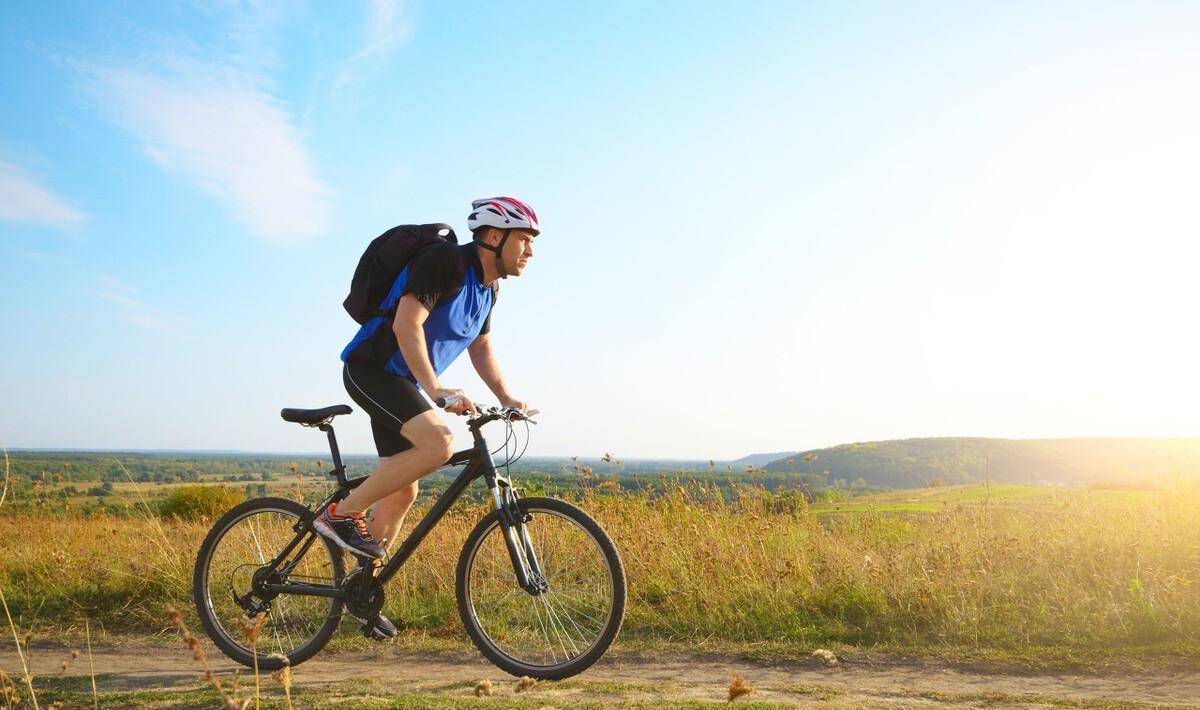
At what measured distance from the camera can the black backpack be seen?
4492mm

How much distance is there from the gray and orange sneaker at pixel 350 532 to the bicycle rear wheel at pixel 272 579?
7.9 inches

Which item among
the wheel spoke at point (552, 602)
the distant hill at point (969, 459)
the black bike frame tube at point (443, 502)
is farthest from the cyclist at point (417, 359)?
the distant hill at point (969, 459)

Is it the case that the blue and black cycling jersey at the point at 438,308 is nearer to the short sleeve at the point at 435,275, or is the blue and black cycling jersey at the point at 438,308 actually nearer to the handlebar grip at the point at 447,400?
the short sleeve at the point at 435,275

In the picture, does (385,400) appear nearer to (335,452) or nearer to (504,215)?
(335,452)

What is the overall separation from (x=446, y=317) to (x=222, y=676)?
98.0 inches

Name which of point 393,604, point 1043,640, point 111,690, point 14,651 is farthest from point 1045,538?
point 14,651

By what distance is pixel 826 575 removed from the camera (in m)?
6.45

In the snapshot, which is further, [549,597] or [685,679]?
[685,679]

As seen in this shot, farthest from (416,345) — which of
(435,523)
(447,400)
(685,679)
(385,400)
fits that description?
(685,679)

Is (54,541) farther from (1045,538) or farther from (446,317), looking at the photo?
(1045,538)

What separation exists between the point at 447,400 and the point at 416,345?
34 centimetres

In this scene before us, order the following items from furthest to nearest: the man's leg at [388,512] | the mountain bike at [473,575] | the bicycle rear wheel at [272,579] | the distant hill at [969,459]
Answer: the distant hill at [969,459] → the bicycle rear wheel at [272,579] → the man's leg at [388,512] → the mountain bike at [473,575]

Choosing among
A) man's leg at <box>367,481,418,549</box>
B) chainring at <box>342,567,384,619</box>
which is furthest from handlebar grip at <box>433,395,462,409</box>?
chainring at <box>342,567,384,619</box>

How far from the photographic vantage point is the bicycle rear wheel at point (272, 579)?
16.1 ft
